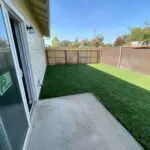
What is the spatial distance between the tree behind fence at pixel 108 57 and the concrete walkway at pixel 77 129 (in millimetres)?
4722

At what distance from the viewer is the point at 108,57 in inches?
388

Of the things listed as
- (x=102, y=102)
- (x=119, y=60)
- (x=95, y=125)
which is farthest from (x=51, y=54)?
(x=95, y=125)

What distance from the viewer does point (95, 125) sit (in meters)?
2.11

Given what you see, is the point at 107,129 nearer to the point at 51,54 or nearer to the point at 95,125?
the point at 95,125

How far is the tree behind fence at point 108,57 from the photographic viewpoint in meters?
6.26

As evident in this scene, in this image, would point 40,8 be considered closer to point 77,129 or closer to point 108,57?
point 77,129

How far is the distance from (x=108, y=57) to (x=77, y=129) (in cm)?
864

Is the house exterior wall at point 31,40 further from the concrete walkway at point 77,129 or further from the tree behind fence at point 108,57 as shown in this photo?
the tree behind fence at point 108,57

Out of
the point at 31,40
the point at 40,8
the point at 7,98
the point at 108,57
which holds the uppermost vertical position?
the point at 40,8

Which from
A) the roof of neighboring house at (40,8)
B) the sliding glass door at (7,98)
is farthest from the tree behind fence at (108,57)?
the sliding glass door at (7,98)

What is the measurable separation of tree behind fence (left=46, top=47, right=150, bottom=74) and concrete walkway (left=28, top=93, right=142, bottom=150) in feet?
15.5

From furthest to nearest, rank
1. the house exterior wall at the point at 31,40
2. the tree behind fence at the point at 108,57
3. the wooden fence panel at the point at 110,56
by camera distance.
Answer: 1. the wooden fence panel at the point at 110,56
2. the tree behind fence at the point at 108,57
3. the house exterior wall at the point at 31,40

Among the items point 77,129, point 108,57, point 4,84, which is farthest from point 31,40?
point 108,57

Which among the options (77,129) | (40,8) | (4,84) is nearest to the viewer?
(4,84)
